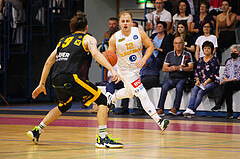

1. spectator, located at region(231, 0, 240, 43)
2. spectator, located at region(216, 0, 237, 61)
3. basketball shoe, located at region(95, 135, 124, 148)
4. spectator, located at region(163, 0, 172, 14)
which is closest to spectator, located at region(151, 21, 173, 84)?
spectator, located at region(216, 0, 237, 61)

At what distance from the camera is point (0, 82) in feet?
45.8

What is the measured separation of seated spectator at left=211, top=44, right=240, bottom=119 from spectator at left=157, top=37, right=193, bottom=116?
80 centimetres

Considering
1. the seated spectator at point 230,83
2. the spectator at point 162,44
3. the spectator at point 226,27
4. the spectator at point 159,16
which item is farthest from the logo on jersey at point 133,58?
the spectator at point 159,16

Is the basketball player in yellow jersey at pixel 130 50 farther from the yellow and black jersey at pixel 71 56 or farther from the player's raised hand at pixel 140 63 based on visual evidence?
the yellow and black jersey at pixel 71 56

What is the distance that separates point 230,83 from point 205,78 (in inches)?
24.1

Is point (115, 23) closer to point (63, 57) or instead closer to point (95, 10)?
point (95, 10)

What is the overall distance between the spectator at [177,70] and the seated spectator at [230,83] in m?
0.80

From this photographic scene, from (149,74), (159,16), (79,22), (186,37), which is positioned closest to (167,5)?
(159,16)

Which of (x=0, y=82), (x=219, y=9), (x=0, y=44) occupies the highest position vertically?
(x=219, y=9)

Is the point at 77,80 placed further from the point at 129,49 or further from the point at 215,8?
the point at 215,8

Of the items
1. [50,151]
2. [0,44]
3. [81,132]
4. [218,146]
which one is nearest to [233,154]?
[218,146]

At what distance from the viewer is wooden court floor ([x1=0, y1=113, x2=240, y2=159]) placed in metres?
4.64

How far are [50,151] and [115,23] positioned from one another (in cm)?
721

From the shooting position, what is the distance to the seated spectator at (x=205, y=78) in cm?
1024
